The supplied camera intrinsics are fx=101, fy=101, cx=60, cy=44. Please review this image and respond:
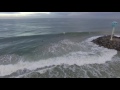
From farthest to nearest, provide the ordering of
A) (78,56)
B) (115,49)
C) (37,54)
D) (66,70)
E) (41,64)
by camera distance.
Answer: (115,49), (37,54), (78,56), (41,64), (66,70)

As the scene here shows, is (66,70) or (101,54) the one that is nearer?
(66,70)

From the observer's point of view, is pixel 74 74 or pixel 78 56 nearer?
pixel 74 74

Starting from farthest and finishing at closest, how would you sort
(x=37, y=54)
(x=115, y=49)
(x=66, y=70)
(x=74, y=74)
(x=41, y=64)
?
(x=115, y=49), (x=37, y=54), (x=41, y=64), (x=66, y=70), (x=74, y=74)
